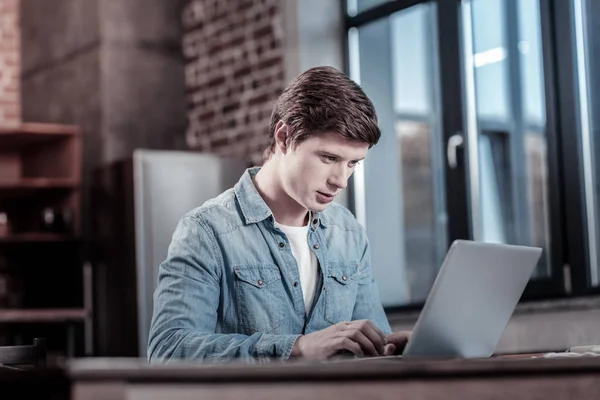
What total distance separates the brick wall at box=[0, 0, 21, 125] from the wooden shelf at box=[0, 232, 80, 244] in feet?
3.95

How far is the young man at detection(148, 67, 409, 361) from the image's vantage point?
2.16 m

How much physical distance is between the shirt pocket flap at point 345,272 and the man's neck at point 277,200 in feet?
0.46

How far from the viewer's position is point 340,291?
2.46 metres

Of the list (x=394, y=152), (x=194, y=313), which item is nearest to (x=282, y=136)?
(x=194, y=313)

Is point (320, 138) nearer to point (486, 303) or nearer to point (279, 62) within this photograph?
point (486, 303)

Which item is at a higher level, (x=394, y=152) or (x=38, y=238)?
(x=394, y=152)

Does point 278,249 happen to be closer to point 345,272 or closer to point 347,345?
point 345,272

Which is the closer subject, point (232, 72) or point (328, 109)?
point (328, 109)

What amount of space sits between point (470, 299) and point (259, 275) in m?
0.57

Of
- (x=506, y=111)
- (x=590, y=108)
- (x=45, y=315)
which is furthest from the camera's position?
(x=45, y=315)

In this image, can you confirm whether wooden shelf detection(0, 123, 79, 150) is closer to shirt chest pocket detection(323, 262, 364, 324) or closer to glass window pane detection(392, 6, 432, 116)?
glass window pane detection(392, 6, 432, 116)

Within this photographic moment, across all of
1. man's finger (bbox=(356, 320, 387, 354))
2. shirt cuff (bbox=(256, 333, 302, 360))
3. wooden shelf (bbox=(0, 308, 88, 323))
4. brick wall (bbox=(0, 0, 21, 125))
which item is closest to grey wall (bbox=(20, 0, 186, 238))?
brick wall (bbox=(0, 0, 21, 125))

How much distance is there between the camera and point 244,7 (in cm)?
581

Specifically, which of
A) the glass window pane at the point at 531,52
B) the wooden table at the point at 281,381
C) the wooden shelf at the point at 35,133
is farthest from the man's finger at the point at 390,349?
the wooden shelf at the point at 35,133
